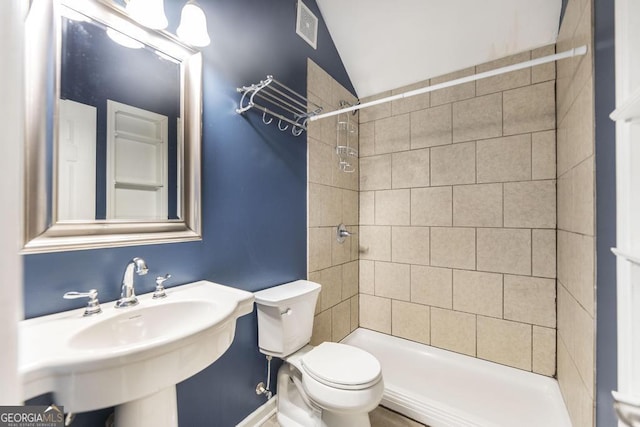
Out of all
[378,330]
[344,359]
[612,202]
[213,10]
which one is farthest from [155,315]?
[378,330]

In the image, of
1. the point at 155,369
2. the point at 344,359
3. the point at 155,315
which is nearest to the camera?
the point at 155,369

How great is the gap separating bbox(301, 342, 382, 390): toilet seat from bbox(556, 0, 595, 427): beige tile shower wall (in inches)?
36.2

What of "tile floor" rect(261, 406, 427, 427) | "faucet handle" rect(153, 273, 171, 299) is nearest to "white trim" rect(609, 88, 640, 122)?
"faucet handle" rect(153, 273, 171, 299)

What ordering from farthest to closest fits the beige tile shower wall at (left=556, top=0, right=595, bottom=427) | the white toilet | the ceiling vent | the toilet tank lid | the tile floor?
the ceiling vent → the tile floor → the toilet tank lid → the white toilet → the beige tile shower wall at (left=556, top=0, right=595, bottom=427)

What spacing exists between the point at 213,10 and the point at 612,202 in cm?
188

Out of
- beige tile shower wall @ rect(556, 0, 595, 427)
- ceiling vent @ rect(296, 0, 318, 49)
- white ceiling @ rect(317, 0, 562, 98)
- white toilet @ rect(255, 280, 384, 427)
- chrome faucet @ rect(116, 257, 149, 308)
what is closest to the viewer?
chrome faucet @ rect(116, 257, 149, 308)

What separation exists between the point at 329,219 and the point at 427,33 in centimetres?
158

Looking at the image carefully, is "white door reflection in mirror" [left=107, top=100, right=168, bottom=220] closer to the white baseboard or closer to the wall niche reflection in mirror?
the wall niche reflection in mirror

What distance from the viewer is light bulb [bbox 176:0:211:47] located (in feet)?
3.78

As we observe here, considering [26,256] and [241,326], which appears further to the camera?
[241,326]

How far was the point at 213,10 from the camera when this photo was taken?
1.35 metres

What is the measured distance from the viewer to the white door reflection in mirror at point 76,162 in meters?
0.93

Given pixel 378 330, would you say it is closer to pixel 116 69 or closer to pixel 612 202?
pixel 612 202

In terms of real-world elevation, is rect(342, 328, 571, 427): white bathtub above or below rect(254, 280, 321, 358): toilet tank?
below
